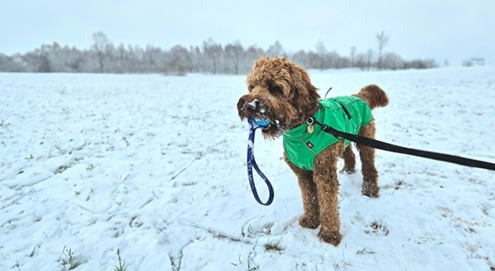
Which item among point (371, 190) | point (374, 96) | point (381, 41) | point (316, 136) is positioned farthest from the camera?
point (381, 41)

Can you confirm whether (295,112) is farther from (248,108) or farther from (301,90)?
(248,108)

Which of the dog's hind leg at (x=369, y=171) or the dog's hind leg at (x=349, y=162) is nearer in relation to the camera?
the dog's hind leg at (x=369, y=171)

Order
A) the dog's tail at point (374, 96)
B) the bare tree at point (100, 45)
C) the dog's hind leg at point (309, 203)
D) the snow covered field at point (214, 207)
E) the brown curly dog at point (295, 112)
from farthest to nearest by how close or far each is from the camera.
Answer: the bare tree at point (100, 45) < the dog's tail at point (374, 96) < the dog's hind leg at point (309, 203) < the snow covered field at point (214, 207) < the brown curly dog at point (295, 112)

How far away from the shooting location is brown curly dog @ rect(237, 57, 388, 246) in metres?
2.06

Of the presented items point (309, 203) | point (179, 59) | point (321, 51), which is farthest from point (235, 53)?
point (309, 203)

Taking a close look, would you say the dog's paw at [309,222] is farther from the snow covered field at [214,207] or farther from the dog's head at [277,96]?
the dog's head at [277,96]

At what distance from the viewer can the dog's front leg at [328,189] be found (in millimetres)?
2471

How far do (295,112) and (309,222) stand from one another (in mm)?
1606

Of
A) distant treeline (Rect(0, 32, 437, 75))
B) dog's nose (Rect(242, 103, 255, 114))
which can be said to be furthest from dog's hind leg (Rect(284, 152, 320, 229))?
distant treeline (Rect(0, 32, 437, 75))

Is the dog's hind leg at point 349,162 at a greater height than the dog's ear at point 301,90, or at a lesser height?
lesser

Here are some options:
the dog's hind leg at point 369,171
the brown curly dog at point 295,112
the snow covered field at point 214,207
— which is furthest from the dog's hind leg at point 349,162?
the brown curly dog at point 295,112

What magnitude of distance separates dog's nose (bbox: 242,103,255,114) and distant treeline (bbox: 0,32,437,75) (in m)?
43.0

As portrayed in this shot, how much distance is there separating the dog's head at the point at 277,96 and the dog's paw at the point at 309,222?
139 centimetres

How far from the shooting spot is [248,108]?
195cm
